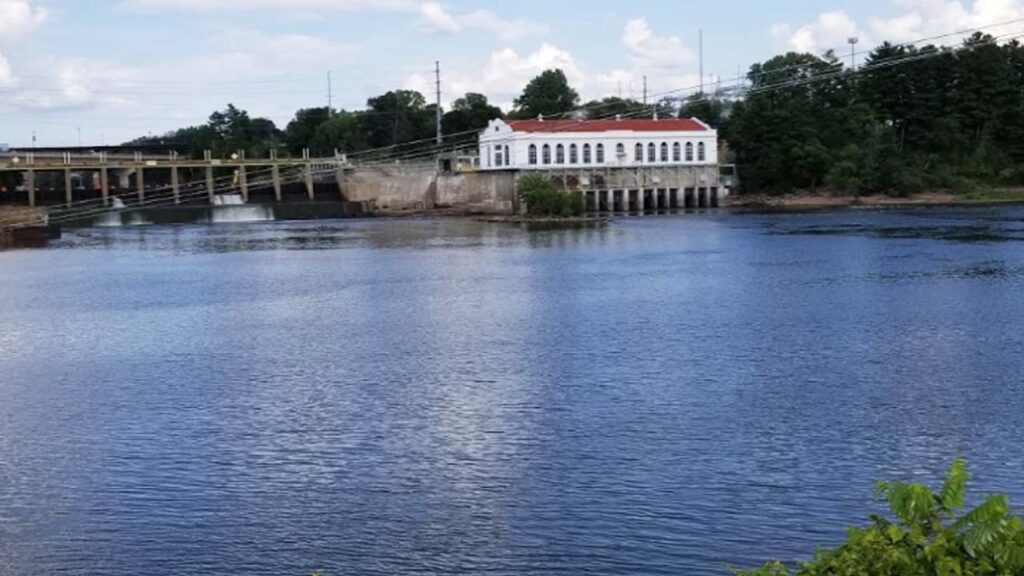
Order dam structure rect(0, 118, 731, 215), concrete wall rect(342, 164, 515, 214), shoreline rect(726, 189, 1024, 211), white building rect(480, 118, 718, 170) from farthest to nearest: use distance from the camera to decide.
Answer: concrete wall rect(342, 164, 515, 214)
dam structure rect(0, 118, 731, 215)
white building rect(480, 118, 718, 170)
shoreline rect(726, 189, 1024, 211)

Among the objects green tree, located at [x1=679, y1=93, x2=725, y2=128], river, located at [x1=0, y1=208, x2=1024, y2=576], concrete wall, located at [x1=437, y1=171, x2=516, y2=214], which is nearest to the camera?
river, located at [x1=0, y1=208, x2=1024, y2=576]

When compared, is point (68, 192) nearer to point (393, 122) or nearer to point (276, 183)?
point (276, 183)

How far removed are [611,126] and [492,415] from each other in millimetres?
72710

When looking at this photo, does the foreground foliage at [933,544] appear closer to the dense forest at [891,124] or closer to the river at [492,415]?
→ the river at [492,415]

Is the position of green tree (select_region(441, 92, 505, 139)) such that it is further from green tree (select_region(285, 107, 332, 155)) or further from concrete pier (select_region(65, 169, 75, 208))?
concrete pier (select_region(65, 169, 75, 208))

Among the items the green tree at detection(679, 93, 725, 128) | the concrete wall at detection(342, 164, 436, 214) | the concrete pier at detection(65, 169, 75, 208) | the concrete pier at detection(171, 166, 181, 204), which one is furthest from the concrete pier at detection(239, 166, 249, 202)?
the green tree at detection(679, 93, 725, 128)

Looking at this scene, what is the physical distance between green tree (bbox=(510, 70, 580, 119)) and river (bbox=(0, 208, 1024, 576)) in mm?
72483

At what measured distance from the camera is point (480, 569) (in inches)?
541

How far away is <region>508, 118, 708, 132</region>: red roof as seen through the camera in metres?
90.6

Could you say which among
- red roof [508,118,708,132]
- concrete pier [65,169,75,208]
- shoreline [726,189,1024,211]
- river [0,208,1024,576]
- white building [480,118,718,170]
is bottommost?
river [0,208,1024,576]

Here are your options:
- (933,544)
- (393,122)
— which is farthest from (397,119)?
(933,544)

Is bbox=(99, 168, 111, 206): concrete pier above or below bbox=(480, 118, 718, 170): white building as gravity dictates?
below

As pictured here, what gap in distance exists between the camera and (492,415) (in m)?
21.3

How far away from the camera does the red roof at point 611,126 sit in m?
90.6
